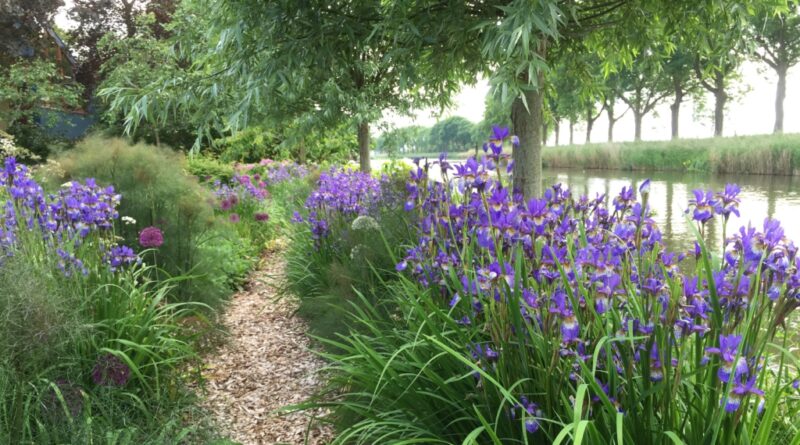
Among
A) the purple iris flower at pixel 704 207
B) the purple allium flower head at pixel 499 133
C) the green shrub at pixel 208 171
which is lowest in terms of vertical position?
the purple iris flower at pixel 704 207

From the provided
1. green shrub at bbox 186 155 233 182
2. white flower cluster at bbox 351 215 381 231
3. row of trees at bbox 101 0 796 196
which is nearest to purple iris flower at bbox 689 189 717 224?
row of trees at bbox 101 0 796 196

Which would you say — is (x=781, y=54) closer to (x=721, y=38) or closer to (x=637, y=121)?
(x=637, y=121)

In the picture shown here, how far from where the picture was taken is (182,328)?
341 centimetres

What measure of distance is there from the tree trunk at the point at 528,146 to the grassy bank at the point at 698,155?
59.5 ft

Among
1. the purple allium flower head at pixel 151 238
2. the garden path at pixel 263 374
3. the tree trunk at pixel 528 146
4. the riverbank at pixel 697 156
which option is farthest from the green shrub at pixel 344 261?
the riverbank at pixel 697 156

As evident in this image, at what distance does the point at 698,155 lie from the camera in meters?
22.1

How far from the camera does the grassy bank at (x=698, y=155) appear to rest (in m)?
18.3

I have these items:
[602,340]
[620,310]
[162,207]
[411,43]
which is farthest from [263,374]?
[602,340]

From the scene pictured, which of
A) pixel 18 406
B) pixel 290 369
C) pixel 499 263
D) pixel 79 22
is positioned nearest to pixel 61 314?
pixel 18 406

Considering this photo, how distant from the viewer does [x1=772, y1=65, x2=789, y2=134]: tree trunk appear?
965 inches

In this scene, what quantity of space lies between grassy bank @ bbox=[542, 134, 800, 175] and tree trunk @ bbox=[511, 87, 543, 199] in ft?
59.5

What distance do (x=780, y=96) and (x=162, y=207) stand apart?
29684 millimetres

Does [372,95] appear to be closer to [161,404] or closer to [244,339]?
[244,339]

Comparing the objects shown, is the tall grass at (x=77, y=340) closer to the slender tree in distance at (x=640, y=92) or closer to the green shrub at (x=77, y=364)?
the green shrub at (x=77, y=364)
